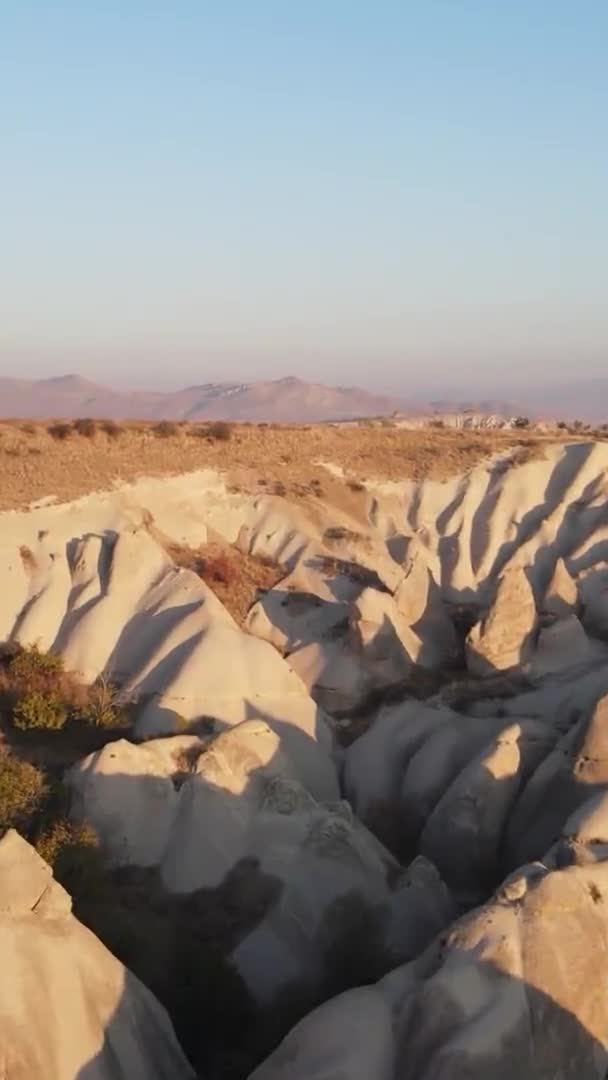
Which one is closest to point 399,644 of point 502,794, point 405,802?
point 405,802

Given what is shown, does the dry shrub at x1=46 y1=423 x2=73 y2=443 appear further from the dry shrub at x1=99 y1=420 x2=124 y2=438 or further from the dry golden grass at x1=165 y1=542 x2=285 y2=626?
the dry golden grass at x1=165 y1=542 x2=285 y2=626

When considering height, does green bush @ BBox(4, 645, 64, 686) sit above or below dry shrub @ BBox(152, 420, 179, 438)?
below

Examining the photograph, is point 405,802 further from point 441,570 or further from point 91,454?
point 91,454

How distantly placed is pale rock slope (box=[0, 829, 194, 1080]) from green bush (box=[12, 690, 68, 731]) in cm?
938

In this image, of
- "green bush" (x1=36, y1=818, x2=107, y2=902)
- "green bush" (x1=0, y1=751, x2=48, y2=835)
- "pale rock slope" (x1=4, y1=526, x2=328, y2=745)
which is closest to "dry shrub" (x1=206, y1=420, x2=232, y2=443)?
"pale rock slope" (x1=4, y1=526, x2=328, y2=745)

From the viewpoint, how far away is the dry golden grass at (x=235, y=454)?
110 feet

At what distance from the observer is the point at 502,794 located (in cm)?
2281

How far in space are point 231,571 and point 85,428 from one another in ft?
22.5

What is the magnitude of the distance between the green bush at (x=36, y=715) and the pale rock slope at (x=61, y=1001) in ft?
30.8

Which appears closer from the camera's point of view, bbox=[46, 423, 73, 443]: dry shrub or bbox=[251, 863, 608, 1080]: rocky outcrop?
bbox=[251, 863, 608, 1080]: rocky outcrop

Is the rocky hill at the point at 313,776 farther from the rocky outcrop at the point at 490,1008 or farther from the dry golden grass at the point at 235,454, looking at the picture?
the dry golden grass at the point at 235,454

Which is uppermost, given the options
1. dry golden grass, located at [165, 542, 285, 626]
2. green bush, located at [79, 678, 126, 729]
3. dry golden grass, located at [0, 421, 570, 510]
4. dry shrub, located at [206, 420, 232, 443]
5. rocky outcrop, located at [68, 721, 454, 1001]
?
dry shrub, located at [206, 420, 232, 443]

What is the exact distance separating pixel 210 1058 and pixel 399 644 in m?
13.7

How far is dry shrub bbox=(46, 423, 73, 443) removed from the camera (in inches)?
1383
